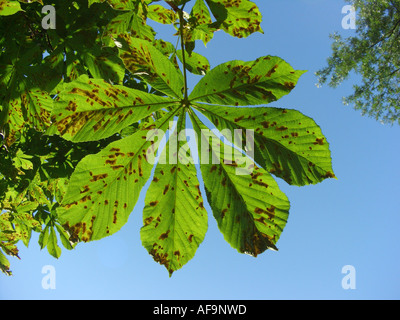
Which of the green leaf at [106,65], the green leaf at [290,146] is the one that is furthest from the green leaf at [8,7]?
the green leaf at [290,146]

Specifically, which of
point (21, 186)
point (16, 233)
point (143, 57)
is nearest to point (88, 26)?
point (143, 57)

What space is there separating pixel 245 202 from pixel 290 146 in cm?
17

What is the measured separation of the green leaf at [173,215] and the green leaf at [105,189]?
0.14ft

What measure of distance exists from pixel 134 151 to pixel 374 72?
35.1 feet

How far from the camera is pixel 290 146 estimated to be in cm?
73

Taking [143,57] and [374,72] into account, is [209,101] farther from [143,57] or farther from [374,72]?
[374,72]

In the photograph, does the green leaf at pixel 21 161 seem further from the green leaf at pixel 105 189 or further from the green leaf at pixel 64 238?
the green leaf at pixel 105 189

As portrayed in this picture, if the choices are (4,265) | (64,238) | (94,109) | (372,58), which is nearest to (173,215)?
(94,109)

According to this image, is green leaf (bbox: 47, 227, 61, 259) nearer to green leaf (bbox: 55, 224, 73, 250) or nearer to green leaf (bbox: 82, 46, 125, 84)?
green leaf (bbox: 55, 224, 73, 250)

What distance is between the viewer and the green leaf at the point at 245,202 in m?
0.72

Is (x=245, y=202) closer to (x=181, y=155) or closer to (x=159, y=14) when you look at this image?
(x=181, y=155)

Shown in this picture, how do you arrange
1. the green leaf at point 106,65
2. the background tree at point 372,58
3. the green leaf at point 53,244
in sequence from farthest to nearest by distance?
1. the background tree at point 372,58
2. the green leaf at point 53,244
3. the green leaf at point 106,65

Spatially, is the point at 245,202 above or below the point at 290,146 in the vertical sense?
below

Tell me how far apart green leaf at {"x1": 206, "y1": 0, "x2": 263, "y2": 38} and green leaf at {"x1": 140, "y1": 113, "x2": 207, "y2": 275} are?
495 mm
